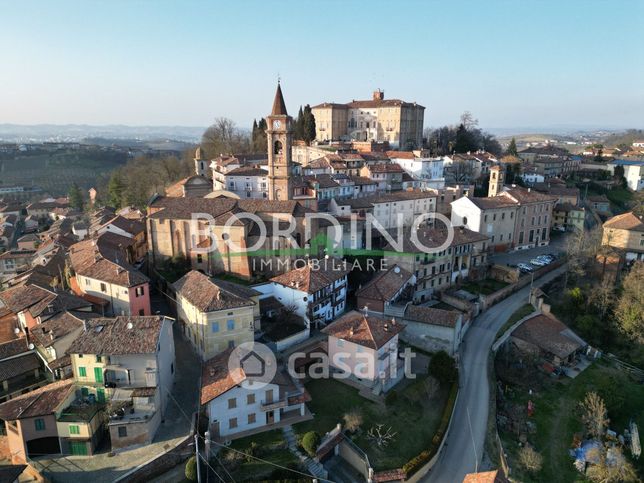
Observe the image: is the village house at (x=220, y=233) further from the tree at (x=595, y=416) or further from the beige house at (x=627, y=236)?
the beige house at (x=627, y=236)

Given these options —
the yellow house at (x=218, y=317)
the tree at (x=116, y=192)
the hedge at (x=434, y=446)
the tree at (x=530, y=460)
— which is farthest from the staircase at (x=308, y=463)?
the tree at (x=116, y=192)

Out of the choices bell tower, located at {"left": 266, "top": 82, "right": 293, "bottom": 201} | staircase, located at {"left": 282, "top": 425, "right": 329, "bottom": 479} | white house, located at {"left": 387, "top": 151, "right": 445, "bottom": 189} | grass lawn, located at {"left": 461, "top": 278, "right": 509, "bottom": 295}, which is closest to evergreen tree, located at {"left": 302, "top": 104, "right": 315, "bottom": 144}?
white house, located at {"left": 387, "top": 151, "right": 445, "bottom": 189}

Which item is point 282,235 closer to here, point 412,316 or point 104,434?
point 412,316

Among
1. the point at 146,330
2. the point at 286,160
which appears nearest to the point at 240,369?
the point at 146,330

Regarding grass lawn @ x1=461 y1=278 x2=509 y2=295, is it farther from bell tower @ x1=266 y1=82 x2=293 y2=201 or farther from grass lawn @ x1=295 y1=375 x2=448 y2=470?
bell tower @ x1=266 y1=82 x2=293 y2=201

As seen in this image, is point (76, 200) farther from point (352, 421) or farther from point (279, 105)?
point (352, 421)

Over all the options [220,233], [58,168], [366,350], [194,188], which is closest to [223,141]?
[194,188]
